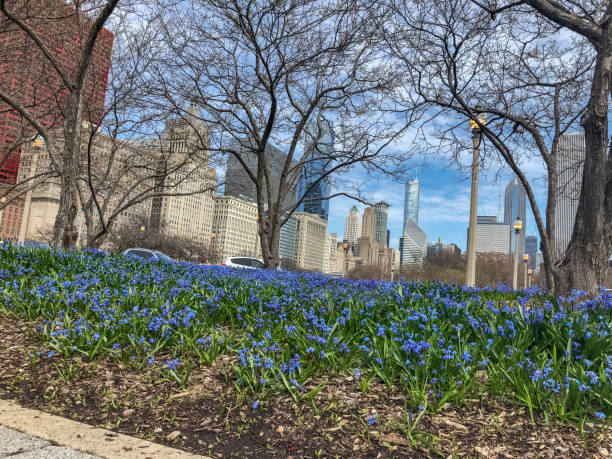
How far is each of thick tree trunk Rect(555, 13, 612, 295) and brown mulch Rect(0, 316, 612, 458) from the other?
412 cm

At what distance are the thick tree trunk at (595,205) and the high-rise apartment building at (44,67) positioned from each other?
10.4m

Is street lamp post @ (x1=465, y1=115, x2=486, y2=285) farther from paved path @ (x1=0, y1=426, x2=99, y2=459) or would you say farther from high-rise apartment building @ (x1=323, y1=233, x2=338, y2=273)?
high-rise apartment building @ (x1=323, y1=233, x2=338, y2=273)

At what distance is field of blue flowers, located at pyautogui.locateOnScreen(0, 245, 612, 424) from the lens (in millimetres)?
3045

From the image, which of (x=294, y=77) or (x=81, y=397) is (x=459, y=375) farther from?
(x=294, y=77)

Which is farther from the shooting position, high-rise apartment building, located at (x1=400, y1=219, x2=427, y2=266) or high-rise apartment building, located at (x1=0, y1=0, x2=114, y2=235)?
high-rise apartment building, located at (x1=400, y1=219, x2=427, y2=266)

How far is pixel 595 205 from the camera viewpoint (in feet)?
19.9

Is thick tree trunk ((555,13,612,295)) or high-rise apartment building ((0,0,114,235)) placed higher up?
high-rise apartment building ((0,0,114,235))

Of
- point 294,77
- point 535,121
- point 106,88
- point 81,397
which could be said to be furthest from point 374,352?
point 106,88

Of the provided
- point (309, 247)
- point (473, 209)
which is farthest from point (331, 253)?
point (473, 209)

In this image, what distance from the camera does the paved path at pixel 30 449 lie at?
7.83ft

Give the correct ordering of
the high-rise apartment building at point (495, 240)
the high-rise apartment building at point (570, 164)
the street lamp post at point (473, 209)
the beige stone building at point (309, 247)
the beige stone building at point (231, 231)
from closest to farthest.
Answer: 1. the street lamp post at point (473, 209)
2. the high-rise apartment building at point (570, 164)
3. the high-rise apartment building at point (495, 240)
4. the beige stone building at point (231, 231)
5. the beige stone building at point (309, 247)

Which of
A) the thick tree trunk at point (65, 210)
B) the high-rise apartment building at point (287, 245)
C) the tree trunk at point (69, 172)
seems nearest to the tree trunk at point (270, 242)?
the thick tree trunk at point (65, 210)

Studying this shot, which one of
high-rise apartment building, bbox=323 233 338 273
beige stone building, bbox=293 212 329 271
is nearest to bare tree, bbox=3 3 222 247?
beige stone building, bbox=293 212 329 271

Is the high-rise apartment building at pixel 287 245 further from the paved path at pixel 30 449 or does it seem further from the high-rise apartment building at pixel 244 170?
the paved path at pixel 30 449
